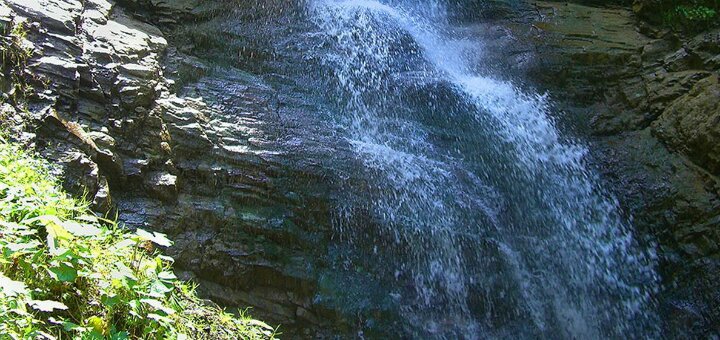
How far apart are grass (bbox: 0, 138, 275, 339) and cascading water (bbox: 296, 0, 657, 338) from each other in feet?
10.5

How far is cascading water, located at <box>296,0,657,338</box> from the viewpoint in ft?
20.1

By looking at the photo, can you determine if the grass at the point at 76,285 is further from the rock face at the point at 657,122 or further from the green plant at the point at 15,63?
the rock face at the point at 657,122

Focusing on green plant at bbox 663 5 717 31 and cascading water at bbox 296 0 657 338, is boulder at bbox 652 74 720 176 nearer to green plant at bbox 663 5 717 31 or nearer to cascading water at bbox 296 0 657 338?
Result: cascading water at bbox 296 0 657 338

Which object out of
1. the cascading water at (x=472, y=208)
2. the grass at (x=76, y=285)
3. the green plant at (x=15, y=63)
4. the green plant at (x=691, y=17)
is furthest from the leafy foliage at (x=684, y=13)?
the green plant at (x=15, y=63)

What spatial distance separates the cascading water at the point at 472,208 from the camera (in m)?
6.12

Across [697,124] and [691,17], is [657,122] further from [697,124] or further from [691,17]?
[691,17]

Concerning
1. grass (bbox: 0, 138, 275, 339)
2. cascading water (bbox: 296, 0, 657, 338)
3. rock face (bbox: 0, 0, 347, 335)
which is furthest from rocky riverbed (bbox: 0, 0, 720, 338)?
grass (bbox: 0, 138, 275, 339)

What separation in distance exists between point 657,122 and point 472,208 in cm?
347

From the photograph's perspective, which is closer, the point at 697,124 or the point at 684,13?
the point at 697,124

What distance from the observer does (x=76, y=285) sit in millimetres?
2822

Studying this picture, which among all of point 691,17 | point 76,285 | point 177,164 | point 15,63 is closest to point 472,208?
point 177,164

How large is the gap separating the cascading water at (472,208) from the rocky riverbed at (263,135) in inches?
14.5

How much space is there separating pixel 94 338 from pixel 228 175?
136 inches

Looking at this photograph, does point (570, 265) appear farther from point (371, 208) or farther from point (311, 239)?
point (311, 239)
